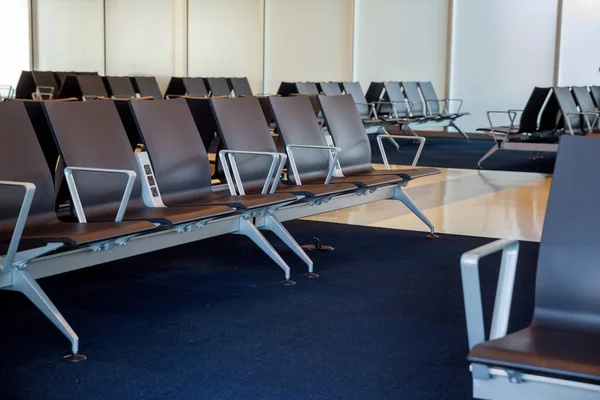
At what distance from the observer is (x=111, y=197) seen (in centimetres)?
393

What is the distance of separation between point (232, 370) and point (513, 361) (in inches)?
52.7

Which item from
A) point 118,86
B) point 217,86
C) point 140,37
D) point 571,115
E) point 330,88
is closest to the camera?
point 571,115

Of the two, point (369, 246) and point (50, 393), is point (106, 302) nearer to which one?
point (50, 393)

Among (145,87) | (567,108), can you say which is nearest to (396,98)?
(567,108)

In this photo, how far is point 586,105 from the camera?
33.0 ft

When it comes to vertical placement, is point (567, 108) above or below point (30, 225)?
above

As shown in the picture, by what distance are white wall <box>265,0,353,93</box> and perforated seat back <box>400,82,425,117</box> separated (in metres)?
2.67

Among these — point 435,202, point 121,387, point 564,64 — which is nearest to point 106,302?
point 121,387

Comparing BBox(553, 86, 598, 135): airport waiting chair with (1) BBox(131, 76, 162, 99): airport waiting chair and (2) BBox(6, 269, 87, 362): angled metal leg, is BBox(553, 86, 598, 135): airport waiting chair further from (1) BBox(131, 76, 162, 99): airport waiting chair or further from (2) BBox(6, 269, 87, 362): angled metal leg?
(2) BBox(6, 269, 87, 362): angled metal leg

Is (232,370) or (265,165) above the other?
(265,165)

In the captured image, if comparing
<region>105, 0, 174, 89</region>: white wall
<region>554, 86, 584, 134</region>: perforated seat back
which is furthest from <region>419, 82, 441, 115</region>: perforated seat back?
<region>105, 0, 174, 89</region>: white wall

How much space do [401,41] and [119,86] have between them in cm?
602

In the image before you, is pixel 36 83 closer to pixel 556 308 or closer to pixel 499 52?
pixel 499 52

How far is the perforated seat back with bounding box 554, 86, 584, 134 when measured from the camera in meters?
9.16
